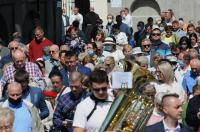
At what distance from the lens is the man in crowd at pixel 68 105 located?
36.2 ft

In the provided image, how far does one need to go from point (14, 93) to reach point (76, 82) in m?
1.03

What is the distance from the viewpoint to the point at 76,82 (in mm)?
10969

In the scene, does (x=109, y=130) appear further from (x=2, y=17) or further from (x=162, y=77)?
(x=2, y=17)

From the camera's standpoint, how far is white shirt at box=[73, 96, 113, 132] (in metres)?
9.24

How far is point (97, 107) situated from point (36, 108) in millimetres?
1730

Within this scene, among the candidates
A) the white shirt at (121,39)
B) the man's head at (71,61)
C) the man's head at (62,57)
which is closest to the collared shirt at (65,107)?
the man's head at (71,61)

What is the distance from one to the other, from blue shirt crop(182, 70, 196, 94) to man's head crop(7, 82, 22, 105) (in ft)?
14.0

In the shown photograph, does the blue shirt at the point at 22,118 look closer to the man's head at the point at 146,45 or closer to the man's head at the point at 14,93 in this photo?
the man's head at the point at 14,93

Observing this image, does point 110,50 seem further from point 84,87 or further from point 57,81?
point 84,87

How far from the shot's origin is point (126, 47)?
58.3 ft

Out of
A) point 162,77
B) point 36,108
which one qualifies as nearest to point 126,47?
point 162,77

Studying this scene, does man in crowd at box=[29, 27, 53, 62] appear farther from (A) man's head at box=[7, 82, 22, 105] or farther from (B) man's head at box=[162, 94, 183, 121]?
(B) man's head at box=[162, 94, 183, 121]

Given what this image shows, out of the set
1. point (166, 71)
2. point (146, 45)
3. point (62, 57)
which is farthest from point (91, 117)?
point (146, 45)

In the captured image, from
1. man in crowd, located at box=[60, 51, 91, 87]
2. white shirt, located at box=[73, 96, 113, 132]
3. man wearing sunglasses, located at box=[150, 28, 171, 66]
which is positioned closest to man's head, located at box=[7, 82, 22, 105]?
white shirt, located at box=[73, 96, 113, 132]
